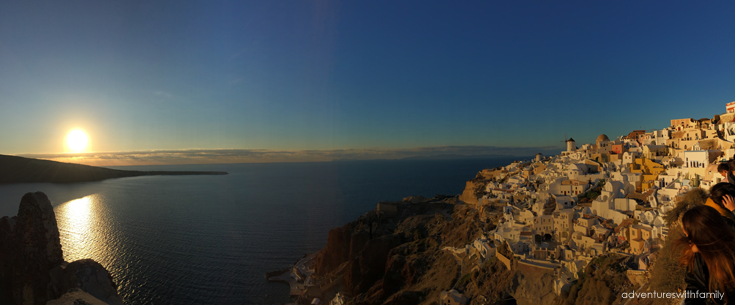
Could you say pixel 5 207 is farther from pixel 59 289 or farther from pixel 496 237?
pixel 496 237

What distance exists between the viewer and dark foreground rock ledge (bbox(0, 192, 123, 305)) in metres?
17.2

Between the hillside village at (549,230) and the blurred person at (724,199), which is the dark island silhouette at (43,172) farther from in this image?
the blurred person at (724,199)

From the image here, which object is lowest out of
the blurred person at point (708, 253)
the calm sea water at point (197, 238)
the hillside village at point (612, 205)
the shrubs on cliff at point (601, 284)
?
the calm sea water at point (197, 238)

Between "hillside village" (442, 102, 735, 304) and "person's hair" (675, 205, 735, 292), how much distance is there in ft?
53.4

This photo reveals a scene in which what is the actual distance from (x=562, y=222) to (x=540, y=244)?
298cm

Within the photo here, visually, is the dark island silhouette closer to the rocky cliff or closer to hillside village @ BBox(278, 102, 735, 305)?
hillside village @ BBox(278, 102, 735, 305)

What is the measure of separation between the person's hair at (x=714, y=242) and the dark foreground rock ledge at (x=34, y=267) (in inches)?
930

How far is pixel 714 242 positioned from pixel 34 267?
1068 inches

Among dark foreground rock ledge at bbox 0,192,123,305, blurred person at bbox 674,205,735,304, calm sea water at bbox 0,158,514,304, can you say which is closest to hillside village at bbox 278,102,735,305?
calm sea water at bbox 0,158,514,304

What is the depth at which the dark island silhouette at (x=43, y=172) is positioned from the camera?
94.1 m

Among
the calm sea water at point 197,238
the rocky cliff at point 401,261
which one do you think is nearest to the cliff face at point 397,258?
the rocky cliff at point 401,261

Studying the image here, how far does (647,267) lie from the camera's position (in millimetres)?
15328

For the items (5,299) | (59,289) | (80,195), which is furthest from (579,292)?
(80,195)

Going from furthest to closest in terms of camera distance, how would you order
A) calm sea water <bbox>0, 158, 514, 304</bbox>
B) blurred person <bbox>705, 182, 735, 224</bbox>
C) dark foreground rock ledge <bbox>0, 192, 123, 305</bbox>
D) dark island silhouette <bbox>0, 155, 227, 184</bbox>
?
dark island silhouette <bbox>0, 155, 227, 184</bbox>, calm sea water <bbox>0, 158, 514, 304</bbox>, dark foreground rock ledge <bbox>0, 192, 123, 305</bbox>, blurred person <bbox>705, 182, 735, 224</bbox>
